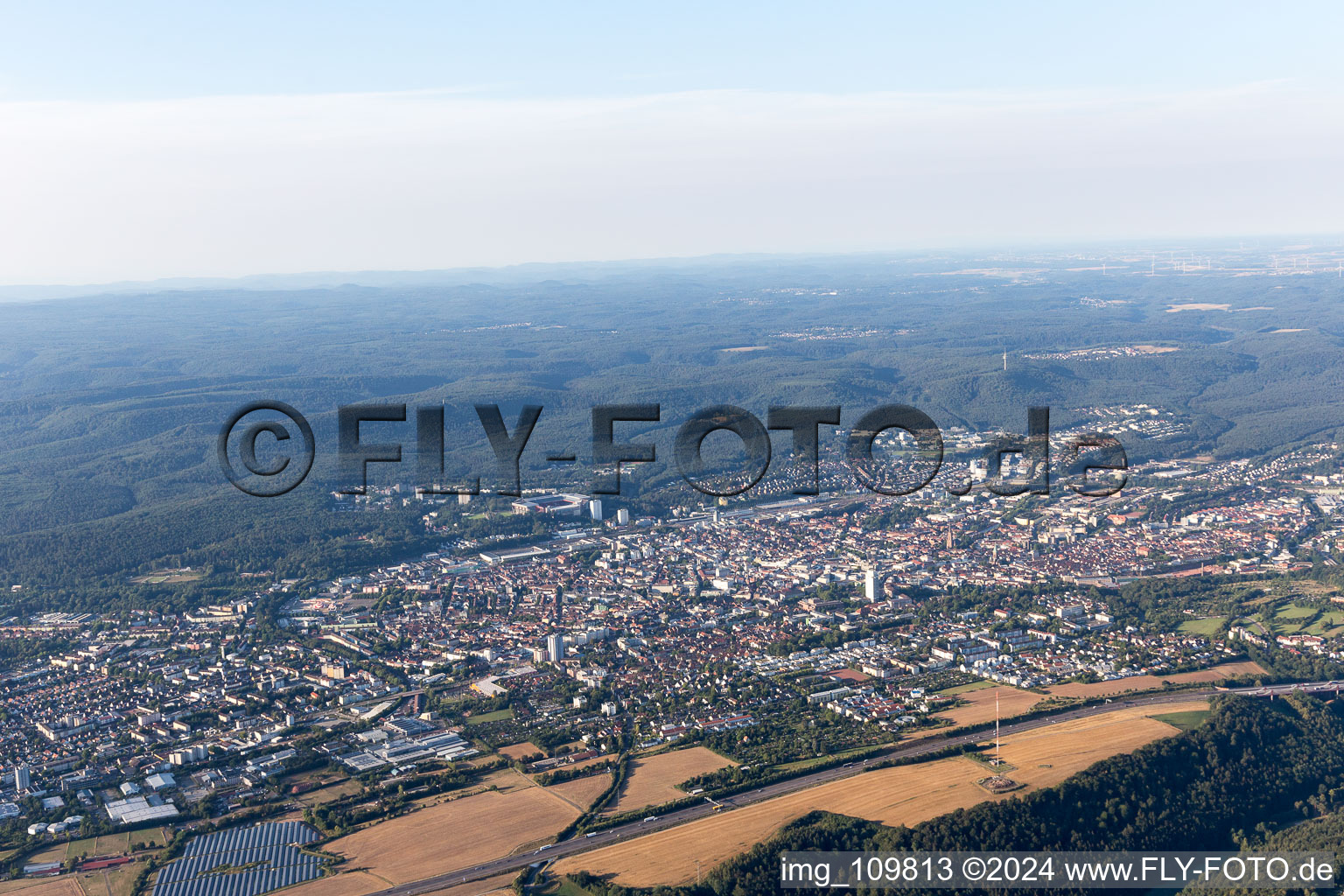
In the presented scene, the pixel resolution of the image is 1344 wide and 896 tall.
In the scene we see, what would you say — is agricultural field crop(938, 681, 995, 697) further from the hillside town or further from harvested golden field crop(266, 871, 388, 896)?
harvested golden field crop(266, 871, 388, 896)

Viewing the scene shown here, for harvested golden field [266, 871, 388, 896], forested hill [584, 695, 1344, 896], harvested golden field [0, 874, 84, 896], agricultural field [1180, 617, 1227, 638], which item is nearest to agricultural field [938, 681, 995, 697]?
forested hill [584, 695, 1344, 896]

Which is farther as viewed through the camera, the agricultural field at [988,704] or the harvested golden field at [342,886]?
the agricultural field at [988,704]

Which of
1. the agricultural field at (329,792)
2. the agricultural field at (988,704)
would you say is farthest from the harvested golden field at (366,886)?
the agricultural field at (988,704)

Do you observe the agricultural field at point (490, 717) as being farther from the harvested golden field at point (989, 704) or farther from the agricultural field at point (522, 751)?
the harvested golden field at point (989, 704)


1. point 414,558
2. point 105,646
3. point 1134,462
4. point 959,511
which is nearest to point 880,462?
point 959,511

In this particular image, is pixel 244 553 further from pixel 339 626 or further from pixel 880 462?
pixel 880 462

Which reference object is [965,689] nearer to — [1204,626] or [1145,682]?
[1145,682]
